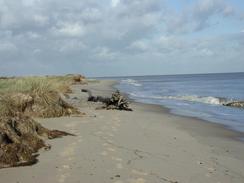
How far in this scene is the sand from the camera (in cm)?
695

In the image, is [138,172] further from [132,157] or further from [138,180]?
[132,157]

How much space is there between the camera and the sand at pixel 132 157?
6953 millimetres

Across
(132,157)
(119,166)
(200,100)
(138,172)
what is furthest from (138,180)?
(200,100)

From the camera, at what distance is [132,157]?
834 centimetres

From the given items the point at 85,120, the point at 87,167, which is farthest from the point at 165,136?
the point at 87,167

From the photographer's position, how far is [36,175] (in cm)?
696

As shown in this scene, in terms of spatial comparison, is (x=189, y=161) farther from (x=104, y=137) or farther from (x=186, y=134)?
(x=186, y=134)

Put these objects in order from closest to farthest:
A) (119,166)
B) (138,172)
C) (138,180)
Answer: (138,180)
(138,172)
(119,166)

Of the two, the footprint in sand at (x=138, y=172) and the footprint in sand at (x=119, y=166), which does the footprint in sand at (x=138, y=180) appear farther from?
the footprint in sand at (x=119, y=166)

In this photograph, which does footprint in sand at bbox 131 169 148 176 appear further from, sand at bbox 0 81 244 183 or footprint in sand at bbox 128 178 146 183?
footprint in sand at bbox 128 178 146 183

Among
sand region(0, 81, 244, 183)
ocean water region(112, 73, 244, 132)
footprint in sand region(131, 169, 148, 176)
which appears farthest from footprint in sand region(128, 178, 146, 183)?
ocean water region(112, 73, 244, 132)

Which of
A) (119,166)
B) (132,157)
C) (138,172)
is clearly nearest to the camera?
(138,172)

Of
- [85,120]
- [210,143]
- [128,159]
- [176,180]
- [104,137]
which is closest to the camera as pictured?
[176,180]

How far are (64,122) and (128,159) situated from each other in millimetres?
5526
